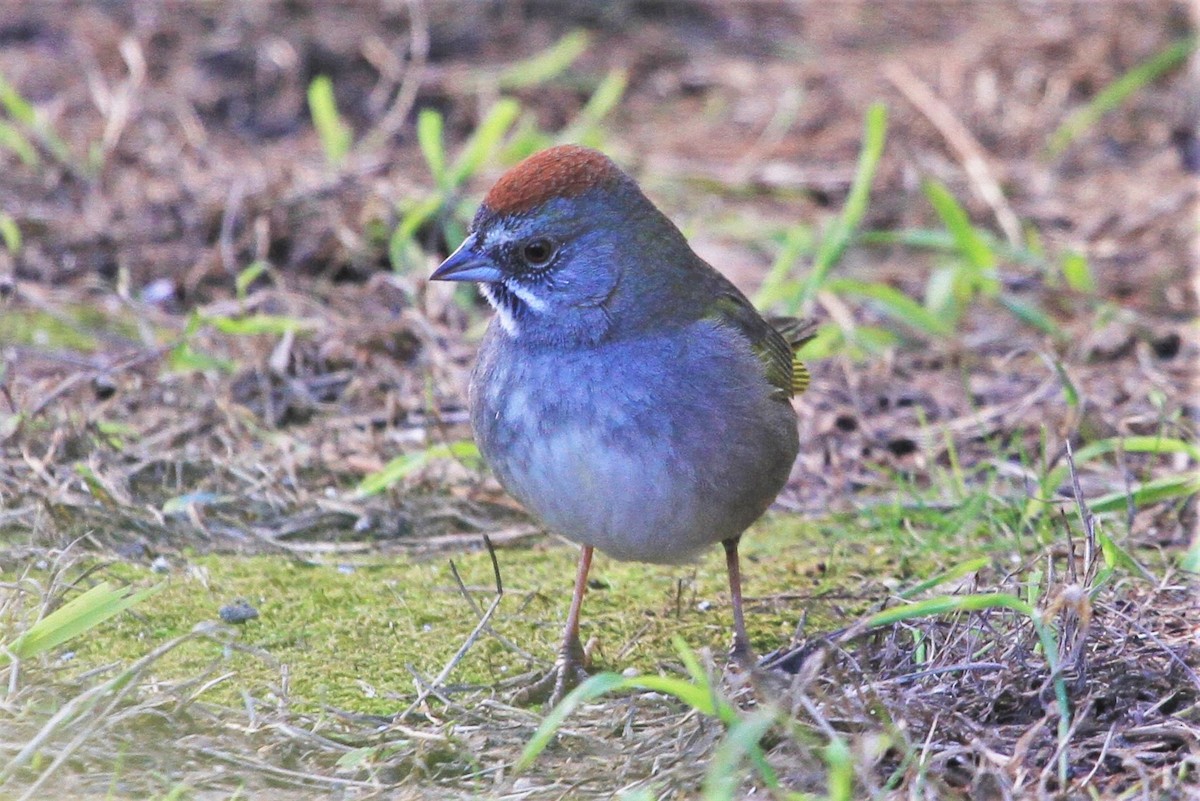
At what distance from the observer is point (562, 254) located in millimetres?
3941

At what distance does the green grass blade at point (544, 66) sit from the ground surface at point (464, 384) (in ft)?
0.12

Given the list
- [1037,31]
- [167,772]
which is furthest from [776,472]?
[1037,31]

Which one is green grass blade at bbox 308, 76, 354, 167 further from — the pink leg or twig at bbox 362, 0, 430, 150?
the pink leg

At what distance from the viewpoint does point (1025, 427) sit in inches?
213

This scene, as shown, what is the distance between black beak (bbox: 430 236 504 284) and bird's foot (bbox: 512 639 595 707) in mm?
985

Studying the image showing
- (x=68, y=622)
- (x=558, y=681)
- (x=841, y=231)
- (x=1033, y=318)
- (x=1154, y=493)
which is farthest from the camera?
(x=841, y=231)

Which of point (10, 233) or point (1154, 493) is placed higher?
point (10, 233)

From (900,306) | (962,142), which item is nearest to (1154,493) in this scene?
(900,306)

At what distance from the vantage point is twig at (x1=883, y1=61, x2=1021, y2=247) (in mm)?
7121

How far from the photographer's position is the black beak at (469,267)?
394 cm

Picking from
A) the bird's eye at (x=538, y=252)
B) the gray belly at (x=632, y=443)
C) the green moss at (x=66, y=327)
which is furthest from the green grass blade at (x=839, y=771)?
the green moss at (x=66, y=327)

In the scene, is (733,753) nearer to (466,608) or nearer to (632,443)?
(632,443)

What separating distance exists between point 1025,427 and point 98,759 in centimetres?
348

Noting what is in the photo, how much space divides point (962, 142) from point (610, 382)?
4730 mm
